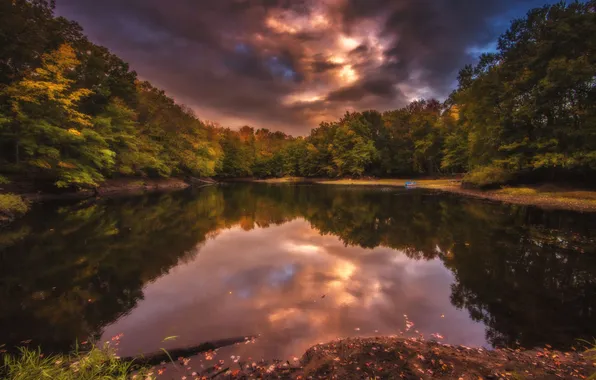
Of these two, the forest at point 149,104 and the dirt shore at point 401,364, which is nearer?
the dirt shore at point 401,364

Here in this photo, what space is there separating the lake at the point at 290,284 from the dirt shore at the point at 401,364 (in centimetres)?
49

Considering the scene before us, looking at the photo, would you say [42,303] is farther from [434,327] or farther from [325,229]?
[325,229]

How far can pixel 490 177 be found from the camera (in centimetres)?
3403

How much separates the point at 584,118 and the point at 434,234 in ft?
84.2

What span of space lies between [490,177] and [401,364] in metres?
36.9

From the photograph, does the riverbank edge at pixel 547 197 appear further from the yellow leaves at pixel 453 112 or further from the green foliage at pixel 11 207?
the green foliage at pixel 11 207

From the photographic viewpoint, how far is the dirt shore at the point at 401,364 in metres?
4.19

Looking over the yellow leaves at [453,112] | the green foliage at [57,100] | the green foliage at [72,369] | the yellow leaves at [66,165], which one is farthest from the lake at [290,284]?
the yellow leaves at [453,112]

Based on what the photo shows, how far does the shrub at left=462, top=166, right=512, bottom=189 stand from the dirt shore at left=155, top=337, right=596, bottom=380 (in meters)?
34.0

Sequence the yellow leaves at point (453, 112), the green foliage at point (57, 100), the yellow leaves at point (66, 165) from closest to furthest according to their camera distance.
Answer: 1. the green foliage at point (57, 100)
2. the yellow leaves at point (66, 165)
3. the yellow leaves at point (453, 112)

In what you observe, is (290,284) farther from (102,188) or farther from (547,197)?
(102,188)

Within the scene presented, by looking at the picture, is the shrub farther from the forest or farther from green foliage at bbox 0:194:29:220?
green foliage at bbox 0:194:29:220

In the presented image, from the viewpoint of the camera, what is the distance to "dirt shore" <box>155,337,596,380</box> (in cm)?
419

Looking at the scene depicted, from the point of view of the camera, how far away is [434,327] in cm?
650
